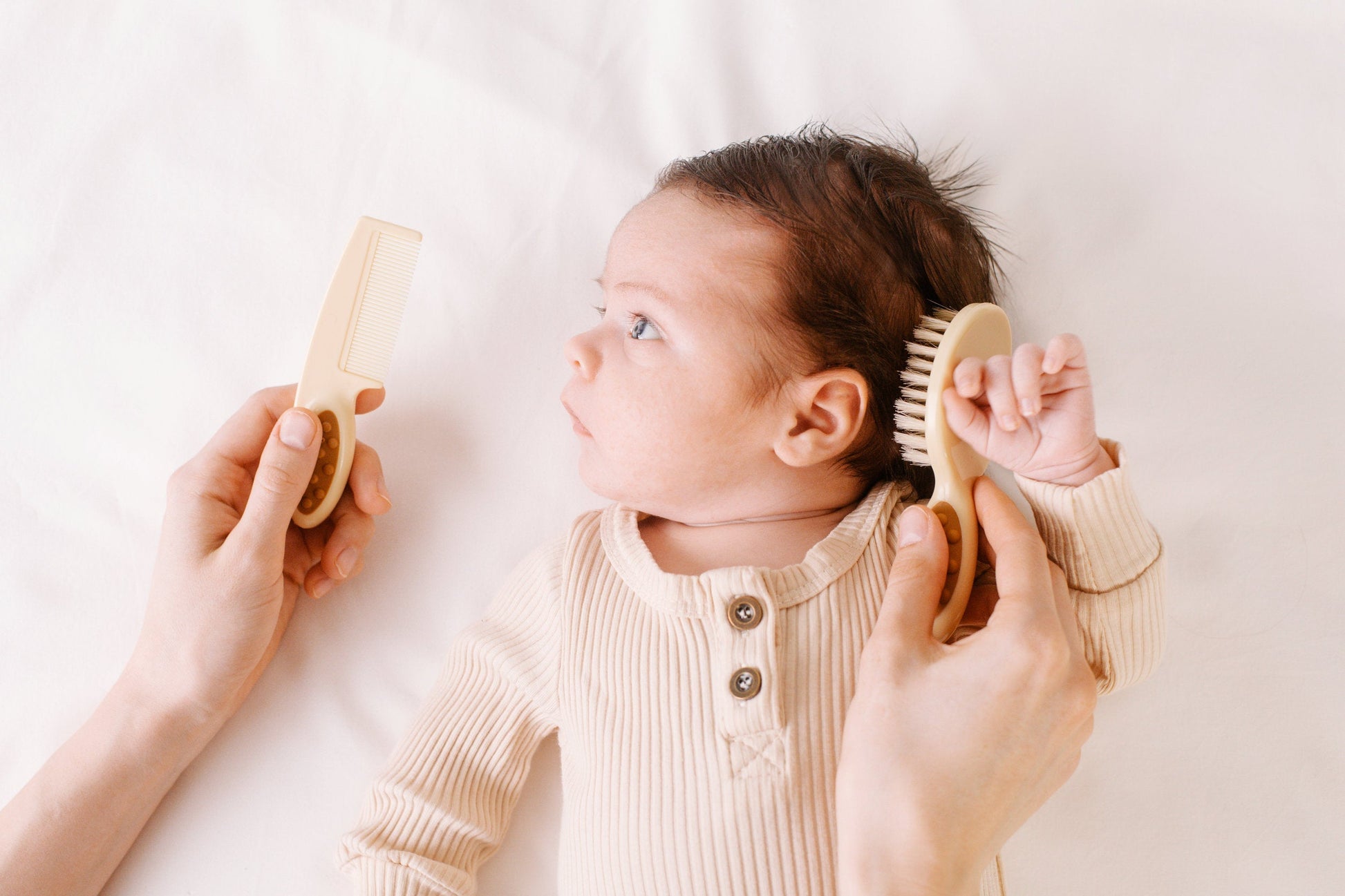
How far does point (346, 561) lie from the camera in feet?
5.59

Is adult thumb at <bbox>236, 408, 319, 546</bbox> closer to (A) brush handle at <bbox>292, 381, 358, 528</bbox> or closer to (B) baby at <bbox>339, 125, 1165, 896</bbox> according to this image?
(A) brush handle at <bbox>292, 381, 358, 528</bbox>

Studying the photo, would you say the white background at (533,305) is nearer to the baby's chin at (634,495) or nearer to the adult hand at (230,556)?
the adult hand at (230,556)

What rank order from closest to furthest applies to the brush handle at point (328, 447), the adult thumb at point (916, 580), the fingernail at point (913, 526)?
the adult thumb at point (916, 580)
the fingernail at point (913, 526)
the brush handle at point (328, 447)

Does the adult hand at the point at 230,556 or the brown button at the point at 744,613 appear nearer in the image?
the brown button at the point at 744,613

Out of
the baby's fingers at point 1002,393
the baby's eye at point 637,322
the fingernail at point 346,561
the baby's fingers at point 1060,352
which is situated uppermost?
the baby's eye at point 637,322

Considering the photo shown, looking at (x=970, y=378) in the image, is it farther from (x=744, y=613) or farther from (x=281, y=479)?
(x=281, y=479)

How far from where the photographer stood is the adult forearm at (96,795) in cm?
151

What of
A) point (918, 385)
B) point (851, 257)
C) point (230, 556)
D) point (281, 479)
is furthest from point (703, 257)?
point (230, 556)

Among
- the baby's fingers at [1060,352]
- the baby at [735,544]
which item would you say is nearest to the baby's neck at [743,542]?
the baby at [735,544]

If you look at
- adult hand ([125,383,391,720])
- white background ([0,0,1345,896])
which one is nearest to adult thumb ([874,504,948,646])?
white background ([0,0,1345,896])

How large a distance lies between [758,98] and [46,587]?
157 cm

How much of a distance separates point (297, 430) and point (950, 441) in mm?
976

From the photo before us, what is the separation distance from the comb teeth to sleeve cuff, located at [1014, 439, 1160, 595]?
1.03 meters

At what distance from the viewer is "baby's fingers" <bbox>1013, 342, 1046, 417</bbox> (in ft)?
4.13
